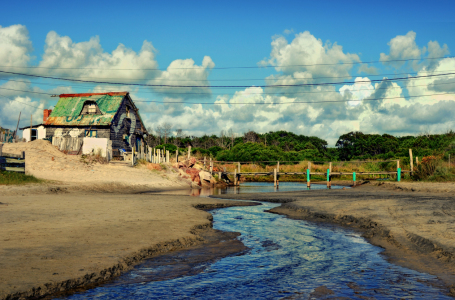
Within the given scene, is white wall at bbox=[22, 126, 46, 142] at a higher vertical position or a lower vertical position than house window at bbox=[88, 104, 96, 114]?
lower

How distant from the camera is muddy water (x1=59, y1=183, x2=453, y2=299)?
17.0 feet

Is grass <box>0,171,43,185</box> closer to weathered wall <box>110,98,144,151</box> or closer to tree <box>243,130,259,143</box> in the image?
weathered wall <box>110,98,144,151</box>

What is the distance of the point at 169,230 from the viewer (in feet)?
29.9

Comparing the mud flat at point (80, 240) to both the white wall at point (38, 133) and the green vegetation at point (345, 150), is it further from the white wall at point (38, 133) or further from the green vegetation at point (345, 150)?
the white wall at point (38, 133)

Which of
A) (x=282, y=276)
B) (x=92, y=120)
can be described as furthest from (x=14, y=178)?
(x=92, y=120)

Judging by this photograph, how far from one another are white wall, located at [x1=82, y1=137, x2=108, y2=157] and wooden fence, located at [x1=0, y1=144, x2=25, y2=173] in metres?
12.1

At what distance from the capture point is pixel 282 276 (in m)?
6.16

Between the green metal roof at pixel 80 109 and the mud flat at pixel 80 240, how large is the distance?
24.2m

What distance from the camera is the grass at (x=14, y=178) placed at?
1743 cm

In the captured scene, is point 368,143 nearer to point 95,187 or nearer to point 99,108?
point 99,108

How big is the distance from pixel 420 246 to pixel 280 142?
267ft

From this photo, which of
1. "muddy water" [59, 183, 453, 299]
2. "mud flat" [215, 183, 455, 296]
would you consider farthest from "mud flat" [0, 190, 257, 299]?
"mud flat" [215, 183, 455, 296]

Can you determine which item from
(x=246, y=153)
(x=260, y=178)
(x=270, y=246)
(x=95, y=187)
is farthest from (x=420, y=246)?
(x=246, y=153)

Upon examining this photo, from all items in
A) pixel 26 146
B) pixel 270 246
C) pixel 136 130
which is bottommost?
pixel 270 246
